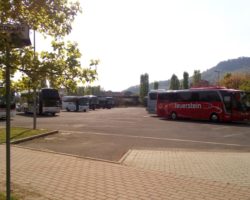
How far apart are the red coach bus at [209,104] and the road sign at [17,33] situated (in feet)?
91.3

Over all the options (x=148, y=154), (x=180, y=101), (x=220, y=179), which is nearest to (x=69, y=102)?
(x=180, y=101)

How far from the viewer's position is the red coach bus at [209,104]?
32.3 meters

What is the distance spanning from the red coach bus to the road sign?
91.3ft

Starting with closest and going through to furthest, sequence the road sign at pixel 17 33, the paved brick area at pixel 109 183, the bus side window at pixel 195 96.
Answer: the road sign at pixel 17 33 → the paved brick area at pixel 109 183 → the bus side window at pixel 195 96

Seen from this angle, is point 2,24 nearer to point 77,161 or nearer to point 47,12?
point 47,12

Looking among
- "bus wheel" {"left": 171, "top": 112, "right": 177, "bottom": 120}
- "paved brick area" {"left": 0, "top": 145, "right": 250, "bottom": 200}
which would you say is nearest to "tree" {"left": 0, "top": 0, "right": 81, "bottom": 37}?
"paved brick area" {"left": 0, "top": 145, "right": 250, "bottom": 200}

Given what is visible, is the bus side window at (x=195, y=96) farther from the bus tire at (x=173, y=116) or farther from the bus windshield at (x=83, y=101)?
the bus windshield at (x=83, y=101)

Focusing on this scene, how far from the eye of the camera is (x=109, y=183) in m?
8.45

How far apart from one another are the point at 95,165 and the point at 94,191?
9.84 ft

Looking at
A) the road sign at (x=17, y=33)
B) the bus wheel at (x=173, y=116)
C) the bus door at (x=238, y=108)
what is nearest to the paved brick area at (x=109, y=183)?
the road sign at (x=17, y=33)

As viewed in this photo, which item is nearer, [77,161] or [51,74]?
[51,74]

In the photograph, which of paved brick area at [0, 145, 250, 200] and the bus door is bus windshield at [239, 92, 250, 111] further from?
paved brick area at [0, 145, 250, 200]

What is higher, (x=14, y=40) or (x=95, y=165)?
(x=14, y=40)

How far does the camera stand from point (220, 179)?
912cm
